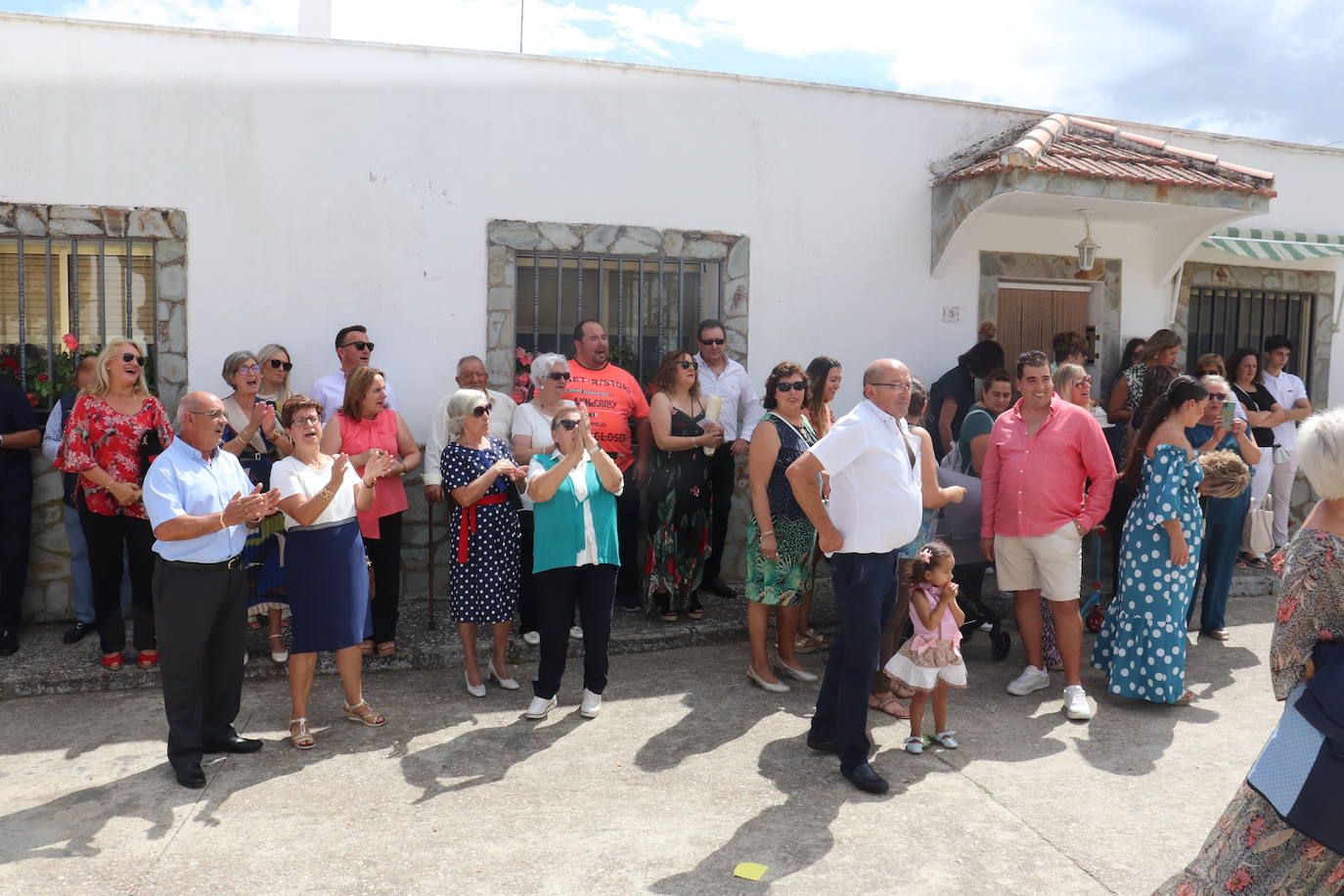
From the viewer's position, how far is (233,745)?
4605mm

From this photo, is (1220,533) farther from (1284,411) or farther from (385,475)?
(385,475)

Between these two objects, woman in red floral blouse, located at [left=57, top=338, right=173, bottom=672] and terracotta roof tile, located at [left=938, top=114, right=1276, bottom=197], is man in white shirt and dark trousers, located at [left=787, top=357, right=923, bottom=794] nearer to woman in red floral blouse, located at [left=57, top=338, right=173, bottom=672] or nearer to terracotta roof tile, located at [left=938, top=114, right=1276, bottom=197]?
woman in red floral blouse, located at [left=57, top=338, right=173, bottom=672]

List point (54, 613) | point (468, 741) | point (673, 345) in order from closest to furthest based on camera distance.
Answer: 1. point (468, 741)
2. point (54, 613)
3. point (673, 345)

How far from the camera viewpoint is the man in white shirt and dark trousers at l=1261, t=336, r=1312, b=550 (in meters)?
8.77

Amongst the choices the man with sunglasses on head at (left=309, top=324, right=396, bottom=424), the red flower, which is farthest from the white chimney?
the red flower

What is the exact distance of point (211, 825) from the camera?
3.91 m

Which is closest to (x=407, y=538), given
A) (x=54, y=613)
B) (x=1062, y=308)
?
(x=54, y=613)

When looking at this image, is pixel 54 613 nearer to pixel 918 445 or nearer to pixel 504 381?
pixel 504 381

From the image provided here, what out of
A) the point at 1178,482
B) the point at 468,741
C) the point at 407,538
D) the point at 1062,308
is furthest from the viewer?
the point at 1062,308

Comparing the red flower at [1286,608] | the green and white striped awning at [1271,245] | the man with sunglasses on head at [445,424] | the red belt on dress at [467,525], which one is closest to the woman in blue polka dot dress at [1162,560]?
the red flower at [1286,608]

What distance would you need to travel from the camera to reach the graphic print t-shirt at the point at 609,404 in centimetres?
634

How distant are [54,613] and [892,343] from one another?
608 centimetres

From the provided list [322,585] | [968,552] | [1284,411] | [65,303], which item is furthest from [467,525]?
[1284,411]

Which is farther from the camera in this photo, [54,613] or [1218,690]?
[54,613]
